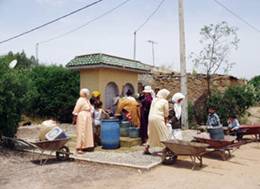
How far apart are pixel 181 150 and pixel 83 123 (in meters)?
3.11

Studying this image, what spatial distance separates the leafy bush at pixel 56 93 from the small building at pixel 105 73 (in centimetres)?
456

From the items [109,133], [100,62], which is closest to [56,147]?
[109,133]

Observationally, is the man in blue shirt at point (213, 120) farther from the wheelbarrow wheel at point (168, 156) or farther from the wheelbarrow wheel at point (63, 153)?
the wheelbarrow wheel at point (63, 153)

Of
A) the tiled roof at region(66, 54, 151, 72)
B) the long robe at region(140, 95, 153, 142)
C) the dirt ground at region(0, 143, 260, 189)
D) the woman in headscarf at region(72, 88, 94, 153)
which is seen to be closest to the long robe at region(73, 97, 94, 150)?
the woman in headscarf at region(72, 88, 94, 153)

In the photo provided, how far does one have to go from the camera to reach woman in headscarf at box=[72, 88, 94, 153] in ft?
34.4

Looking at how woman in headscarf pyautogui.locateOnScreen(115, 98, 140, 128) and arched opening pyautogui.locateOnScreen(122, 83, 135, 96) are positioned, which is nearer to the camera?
woman in headscarf pyautogui.locateOnScreen(115, 98, 140, 128)

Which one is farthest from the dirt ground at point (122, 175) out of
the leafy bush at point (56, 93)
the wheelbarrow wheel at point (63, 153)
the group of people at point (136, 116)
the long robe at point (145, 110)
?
the leafy bush at point (56, 93)

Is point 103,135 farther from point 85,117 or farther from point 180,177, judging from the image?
point 180,177

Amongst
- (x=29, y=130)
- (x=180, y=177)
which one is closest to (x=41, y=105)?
(x=29, y=130)

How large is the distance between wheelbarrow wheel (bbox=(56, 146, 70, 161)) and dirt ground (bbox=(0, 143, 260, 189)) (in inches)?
12.1

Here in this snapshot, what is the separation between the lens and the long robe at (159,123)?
31.6 feet

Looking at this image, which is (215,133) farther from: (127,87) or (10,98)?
(10,98)

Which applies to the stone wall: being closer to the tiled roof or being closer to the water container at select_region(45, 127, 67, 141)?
the tiled roof

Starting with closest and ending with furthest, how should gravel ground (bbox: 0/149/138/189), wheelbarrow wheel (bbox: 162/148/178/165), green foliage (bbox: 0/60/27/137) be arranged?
1. gravel ground (bbox: 0/149/138/189)
2. wheelbarrow wheel (bbox: 162/148/178/165)
3. green foliage (bbox: 0/60/27/137)
